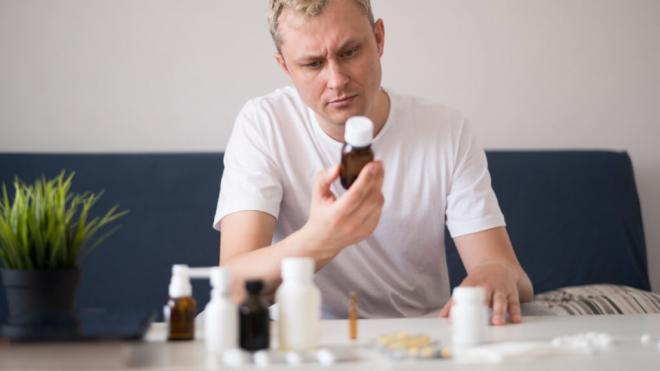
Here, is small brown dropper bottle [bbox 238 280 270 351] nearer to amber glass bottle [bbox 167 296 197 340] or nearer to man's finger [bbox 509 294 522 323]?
amber glass bottle [bbox 167 296 197 340]

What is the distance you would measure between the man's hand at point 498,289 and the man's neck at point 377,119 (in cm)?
45

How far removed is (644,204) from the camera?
304 cm

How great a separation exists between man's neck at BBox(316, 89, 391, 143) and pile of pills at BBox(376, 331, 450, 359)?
79cm

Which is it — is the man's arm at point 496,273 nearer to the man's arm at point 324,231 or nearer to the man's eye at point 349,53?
the man's arm at point 324,231

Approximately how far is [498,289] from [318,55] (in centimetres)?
58

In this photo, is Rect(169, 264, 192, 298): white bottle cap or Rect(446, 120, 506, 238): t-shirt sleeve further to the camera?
Rect(446, 120, 506, 238): t-shirt sleeve

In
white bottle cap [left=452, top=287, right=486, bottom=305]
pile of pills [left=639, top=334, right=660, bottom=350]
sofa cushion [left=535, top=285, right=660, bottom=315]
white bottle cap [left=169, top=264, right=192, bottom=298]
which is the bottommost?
sofa cushion [left=535, top=285, right=660, bottom=315]

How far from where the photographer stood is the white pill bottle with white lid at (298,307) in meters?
1.00

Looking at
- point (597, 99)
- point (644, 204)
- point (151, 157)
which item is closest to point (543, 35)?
point (597, 99)

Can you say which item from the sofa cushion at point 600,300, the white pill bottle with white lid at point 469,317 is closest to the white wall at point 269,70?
the sofa cushion at point 600,300

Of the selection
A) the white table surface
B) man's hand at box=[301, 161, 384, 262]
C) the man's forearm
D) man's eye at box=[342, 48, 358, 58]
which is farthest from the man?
the white table surface

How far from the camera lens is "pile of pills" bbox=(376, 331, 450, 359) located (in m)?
1.00

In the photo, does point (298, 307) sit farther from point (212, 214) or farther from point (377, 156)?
point (212, 214)

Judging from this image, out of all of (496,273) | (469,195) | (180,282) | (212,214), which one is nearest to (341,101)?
(469,195)
